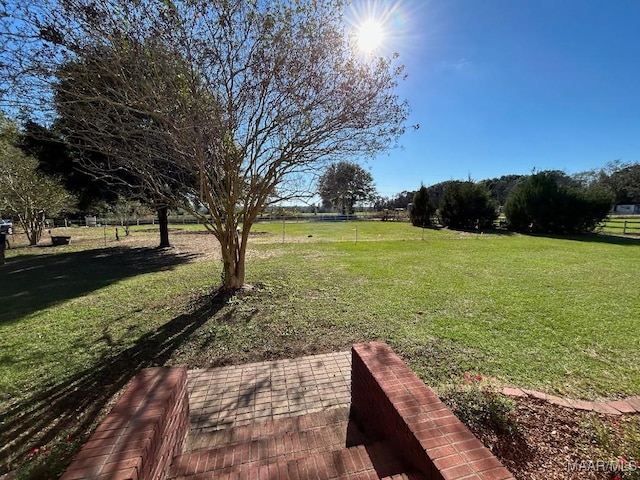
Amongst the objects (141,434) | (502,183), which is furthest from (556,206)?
(502,183)

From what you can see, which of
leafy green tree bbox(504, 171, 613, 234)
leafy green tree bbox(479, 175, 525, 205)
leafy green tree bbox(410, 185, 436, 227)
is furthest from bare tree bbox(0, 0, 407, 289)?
leafy green tree bbox(479, 175, 525, 205)

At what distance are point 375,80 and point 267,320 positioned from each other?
15.3 ft

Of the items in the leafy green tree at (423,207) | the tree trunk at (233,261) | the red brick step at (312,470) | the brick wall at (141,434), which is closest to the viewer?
the brick wall at (141,434)

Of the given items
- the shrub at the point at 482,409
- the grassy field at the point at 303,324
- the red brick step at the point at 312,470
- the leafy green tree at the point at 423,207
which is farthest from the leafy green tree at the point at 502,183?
the red brick step at the point at 312,470

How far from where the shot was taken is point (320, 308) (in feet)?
17.6

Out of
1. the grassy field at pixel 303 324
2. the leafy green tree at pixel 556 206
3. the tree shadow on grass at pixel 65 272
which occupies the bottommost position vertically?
the grassy field at pixel 303 324

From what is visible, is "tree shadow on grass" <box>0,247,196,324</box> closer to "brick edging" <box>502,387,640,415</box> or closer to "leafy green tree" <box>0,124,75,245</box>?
"leafy green tree" <box>0,124,75,245</box>

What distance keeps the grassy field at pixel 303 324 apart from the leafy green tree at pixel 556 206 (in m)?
11.1

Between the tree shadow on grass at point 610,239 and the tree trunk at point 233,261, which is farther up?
the tree trunk at point 233,261

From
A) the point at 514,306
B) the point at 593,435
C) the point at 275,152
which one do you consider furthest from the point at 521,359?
the point at 275,152

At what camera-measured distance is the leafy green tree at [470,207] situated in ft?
74.6

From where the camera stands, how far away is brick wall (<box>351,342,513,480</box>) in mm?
1352

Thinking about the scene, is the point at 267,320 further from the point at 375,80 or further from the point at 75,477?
the point at 375,80

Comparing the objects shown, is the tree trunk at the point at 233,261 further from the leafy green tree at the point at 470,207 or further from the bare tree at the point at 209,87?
the leafy green tree at the point at 470,207
